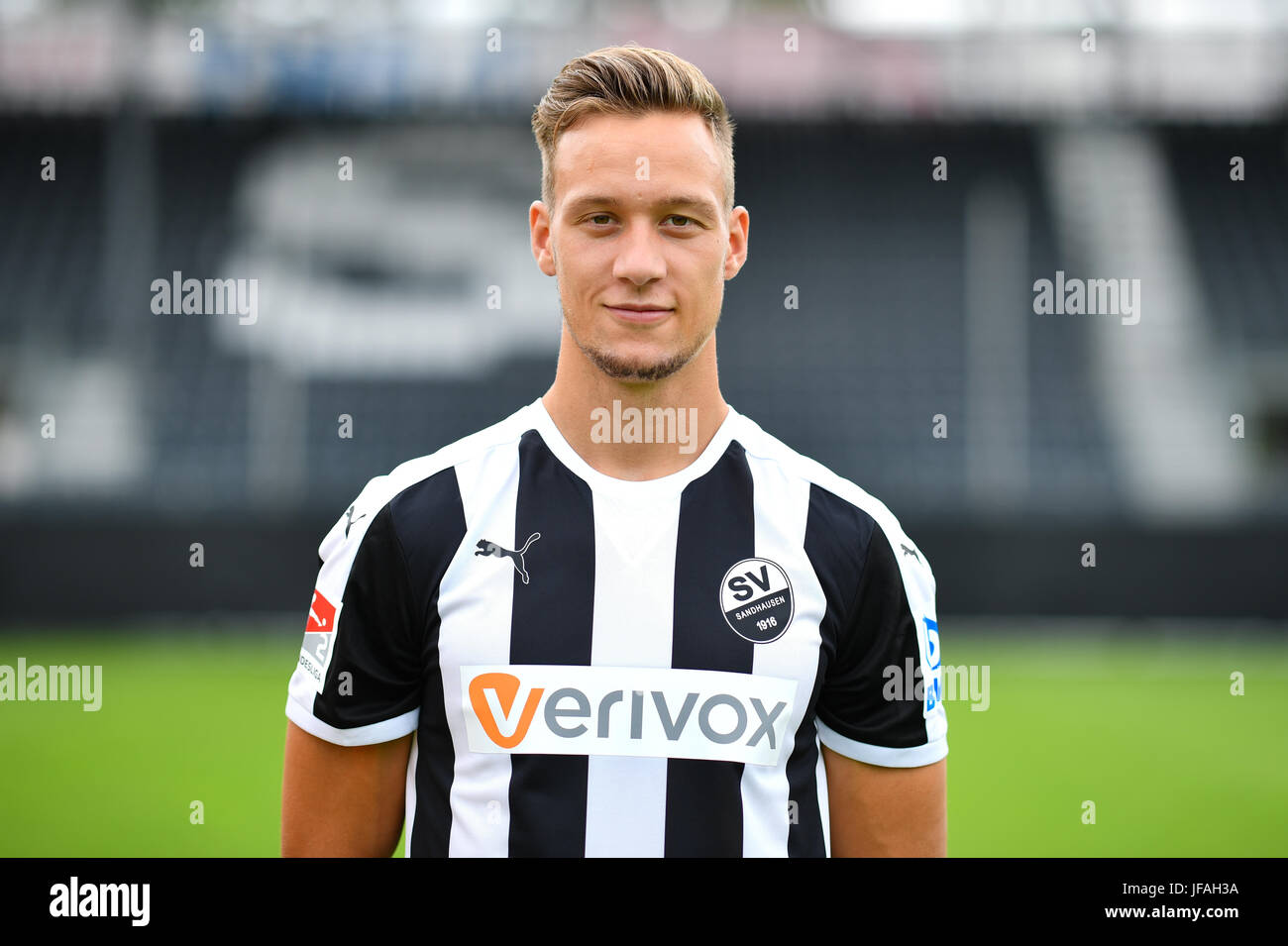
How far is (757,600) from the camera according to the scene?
5.80ft

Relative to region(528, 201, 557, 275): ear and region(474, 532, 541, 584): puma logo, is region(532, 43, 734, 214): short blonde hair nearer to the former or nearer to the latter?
region(528, 201, 557, 275): ear

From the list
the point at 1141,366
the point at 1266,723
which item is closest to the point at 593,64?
the point at 1266,723

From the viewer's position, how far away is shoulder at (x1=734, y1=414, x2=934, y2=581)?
182cm

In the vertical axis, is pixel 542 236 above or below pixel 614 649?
above

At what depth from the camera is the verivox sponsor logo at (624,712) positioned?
1696mm

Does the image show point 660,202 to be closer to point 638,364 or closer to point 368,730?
point 638,364

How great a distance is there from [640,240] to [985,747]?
228 inches
